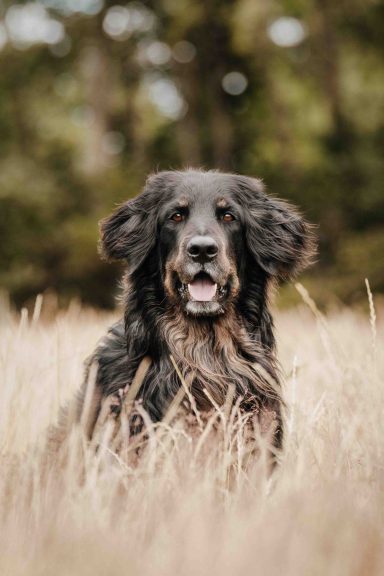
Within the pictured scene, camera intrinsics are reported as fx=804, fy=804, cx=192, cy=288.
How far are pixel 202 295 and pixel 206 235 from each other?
30 centimetres

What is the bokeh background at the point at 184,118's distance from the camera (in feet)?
48.6

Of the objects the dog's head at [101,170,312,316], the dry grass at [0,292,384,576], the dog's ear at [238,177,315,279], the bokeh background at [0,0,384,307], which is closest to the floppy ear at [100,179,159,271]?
the dog's head at [101,170,312,316]

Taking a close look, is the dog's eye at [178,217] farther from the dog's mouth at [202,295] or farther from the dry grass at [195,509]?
the dry grass at [195,509]

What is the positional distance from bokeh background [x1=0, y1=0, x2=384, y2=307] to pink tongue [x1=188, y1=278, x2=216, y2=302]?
8513 millimetres

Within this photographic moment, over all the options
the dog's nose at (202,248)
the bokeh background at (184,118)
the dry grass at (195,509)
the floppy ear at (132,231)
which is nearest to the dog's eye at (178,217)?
the floppy ear at (132,231)

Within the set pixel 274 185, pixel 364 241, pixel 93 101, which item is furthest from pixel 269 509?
pixel 93 101

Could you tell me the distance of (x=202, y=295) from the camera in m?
3.96

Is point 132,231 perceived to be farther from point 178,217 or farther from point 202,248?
point 202,248

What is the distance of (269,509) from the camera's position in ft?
7.29

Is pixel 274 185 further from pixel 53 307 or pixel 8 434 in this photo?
pixel 8 434

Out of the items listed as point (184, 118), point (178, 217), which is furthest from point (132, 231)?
point (184, 118)

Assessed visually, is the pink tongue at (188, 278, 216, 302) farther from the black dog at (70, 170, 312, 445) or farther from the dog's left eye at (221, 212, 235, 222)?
the dog's left eye at (221, 212, 235, 222)

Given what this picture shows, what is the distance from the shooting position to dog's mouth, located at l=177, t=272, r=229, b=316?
155 inches

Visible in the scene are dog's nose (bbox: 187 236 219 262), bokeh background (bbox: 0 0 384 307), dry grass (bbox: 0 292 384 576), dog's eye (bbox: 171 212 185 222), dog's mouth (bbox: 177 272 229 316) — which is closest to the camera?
dry grass (bbox: 0 292 384 576)
